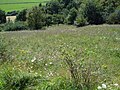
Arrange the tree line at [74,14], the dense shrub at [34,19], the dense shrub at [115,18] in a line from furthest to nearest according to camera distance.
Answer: the tree line at [74,14]
the dense shrub at [34,19]
the dense shrub at [115,18]

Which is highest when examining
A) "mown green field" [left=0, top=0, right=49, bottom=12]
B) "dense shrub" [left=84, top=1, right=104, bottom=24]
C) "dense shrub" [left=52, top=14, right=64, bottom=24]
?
"dense shrub" [left=84, top=1, right=104, bottom=24]

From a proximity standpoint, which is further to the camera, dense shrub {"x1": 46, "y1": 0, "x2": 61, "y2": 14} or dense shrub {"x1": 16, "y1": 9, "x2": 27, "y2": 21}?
dense shrub {"x1": 46, "y1": 0, "x2": 61, "y2": 14}

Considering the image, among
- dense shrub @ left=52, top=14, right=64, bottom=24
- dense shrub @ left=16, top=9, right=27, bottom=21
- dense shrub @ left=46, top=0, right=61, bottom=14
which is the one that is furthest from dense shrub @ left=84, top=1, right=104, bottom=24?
dense shrub @ left=46, top=0, right=61, bottom=14

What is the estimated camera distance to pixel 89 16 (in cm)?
7675

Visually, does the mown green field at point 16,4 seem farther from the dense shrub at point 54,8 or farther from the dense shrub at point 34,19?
the dense shrub at point 34,19

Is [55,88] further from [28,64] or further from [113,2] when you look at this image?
[113,2]

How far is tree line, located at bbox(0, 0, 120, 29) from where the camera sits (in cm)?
7025

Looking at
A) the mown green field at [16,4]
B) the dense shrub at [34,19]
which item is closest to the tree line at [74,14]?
the dense shrub at [34,19]

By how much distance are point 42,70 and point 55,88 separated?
242 cm

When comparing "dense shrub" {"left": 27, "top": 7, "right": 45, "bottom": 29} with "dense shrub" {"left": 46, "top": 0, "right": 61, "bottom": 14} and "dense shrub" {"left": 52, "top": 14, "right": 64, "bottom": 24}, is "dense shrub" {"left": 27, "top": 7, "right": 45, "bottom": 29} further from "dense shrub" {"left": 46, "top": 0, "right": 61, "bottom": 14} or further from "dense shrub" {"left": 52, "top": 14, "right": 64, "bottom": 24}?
"dense shrub" {"left": 46, "top": 0, "right": 61, "bottom": 14}

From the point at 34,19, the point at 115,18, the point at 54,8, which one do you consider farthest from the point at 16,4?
the point at 115,18

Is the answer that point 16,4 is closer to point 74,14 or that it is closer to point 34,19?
point 74,14

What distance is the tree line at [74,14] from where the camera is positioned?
230 ft

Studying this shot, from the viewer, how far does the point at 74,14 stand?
3310 inches
